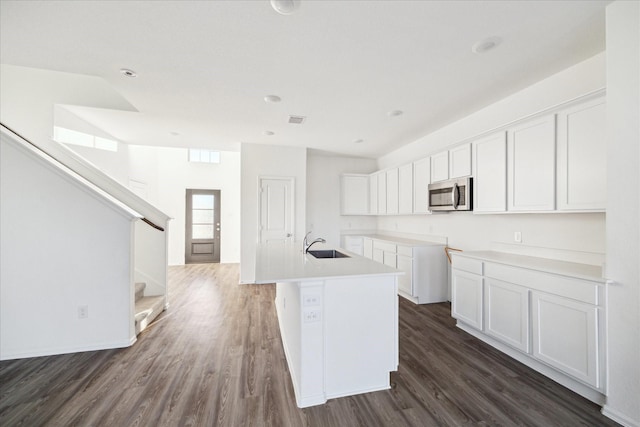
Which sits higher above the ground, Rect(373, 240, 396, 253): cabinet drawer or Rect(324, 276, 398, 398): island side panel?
Rect(373, 240, 396, 253): cabinet drawer

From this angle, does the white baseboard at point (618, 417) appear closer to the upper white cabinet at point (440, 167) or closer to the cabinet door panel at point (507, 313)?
the cabinet door panel at point (507, 313)

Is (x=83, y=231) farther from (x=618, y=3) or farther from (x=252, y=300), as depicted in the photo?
(x=618, y=3)

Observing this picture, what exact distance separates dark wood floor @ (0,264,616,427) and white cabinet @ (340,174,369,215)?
3.36m

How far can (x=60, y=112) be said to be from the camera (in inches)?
141

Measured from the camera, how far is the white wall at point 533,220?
7.52 ft

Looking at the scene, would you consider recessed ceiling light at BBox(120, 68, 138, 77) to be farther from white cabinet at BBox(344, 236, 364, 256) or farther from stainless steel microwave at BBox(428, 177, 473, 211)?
white cabinet at BBox(344, 236, 364, 256)

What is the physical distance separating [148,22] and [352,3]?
1.46 m

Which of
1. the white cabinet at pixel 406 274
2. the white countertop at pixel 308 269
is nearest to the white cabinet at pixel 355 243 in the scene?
the white cabinet at pixel 406 274

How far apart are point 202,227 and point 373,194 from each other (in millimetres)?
4816

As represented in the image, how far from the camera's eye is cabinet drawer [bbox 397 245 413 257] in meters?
3.99

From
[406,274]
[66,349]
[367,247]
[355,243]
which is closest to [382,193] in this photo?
[367,247]

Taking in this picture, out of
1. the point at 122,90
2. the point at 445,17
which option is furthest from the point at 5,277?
the point at 445,17

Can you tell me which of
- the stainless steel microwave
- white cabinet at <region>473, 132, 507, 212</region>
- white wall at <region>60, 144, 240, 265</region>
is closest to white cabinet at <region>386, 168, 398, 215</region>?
the stainless steel microwave

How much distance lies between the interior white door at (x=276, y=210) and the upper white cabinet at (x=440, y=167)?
2.68 meters
